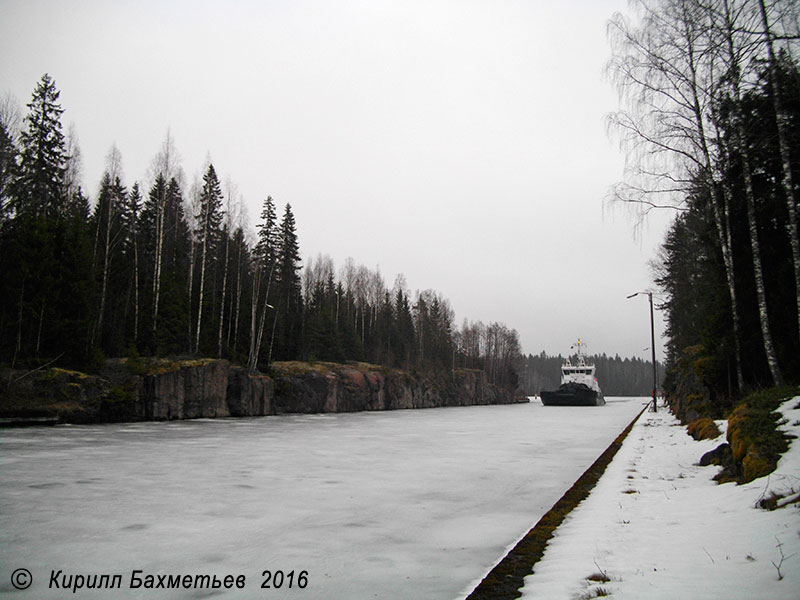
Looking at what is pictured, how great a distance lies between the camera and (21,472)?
775cm

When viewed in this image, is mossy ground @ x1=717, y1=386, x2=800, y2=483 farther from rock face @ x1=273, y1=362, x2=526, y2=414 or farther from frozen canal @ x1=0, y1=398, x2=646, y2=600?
rock face @ x1=273, y1=362, x2=526, y2=414

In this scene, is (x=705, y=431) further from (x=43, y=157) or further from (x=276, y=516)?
(x=43, y=157)

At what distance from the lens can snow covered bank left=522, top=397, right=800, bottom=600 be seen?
2762 mm

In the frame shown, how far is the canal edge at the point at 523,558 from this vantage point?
2945 millimetres

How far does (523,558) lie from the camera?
3.60 metres

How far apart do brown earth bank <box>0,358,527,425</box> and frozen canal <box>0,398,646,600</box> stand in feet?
33.0

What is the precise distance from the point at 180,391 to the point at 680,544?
25194 mm

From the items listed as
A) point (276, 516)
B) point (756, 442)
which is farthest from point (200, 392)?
point (756, 442)

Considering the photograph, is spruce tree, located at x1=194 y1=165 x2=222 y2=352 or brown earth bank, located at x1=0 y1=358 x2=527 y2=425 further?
spruce tree, located at x1=194 y1=165 x2=222 y2=352

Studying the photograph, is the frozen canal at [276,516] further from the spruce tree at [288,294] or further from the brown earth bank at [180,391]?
the spruce tree at [288,294]

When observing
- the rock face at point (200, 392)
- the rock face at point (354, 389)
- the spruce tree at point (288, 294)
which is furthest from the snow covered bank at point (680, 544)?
the spruce tree at point (288, 294)

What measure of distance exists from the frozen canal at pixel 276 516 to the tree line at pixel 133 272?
14.0m

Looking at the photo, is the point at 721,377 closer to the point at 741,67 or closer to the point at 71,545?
the point at 741,67

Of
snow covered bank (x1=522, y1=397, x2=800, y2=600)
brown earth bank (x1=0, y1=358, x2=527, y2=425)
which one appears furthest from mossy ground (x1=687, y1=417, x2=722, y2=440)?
brown earth bank (x1=0, y1=358, x2=527, y2=425)
